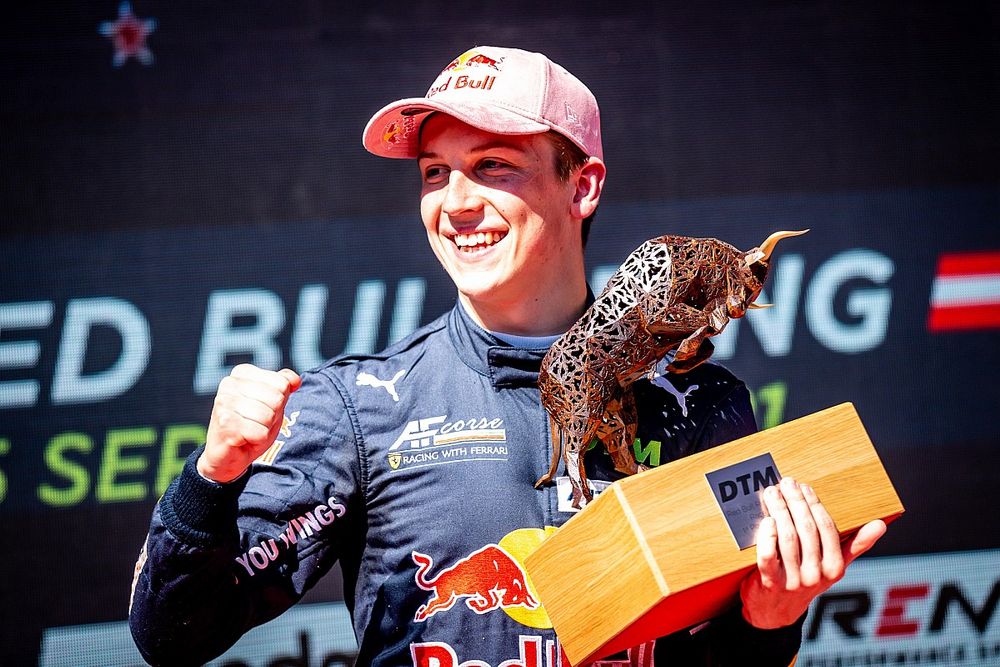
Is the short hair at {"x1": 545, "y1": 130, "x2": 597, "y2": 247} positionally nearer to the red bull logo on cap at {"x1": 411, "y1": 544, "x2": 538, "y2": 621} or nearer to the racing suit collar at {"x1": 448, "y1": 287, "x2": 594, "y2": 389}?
the racing suit collar at {"x1": 448, "y1": 287, "x2": 594, "y2": 389}

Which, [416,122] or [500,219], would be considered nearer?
[500,219]

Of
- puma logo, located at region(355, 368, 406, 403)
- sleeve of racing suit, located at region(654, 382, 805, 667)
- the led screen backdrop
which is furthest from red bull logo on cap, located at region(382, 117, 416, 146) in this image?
the led screen backdrop

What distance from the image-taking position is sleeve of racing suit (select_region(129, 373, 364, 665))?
130cm

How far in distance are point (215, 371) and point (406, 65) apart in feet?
3.28

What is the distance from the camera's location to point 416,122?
1.65 m

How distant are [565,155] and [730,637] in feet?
2.39

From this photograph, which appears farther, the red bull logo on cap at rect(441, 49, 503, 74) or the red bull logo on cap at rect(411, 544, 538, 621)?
the red bull logo on cap at rect(441, 49, 503, 74)

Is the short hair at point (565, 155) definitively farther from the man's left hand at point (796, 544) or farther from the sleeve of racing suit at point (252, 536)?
the man's left hand at point (796, 544)

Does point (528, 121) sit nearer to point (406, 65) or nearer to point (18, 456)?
point (406, 65)

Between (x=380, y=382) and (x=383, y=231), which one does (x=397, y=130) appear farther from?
(x=383, y=231)

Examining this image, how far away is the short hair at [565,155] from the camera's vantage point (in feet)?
5.25

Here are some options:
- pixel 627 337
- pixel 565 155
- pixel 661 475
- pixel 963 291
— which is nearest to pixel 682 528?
pixel 661 475

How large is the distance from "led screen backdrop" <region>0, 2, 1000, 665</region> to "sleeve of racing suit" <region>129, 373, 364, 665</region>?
1441mm

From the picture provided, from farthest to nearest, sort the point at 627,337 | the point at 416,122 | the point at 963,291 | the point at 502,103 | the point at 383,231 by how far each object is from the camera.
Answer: the point at 963,291 < the point at 383,231 < the point at 416,122 < the point at 502,103 < the point at 627,337
